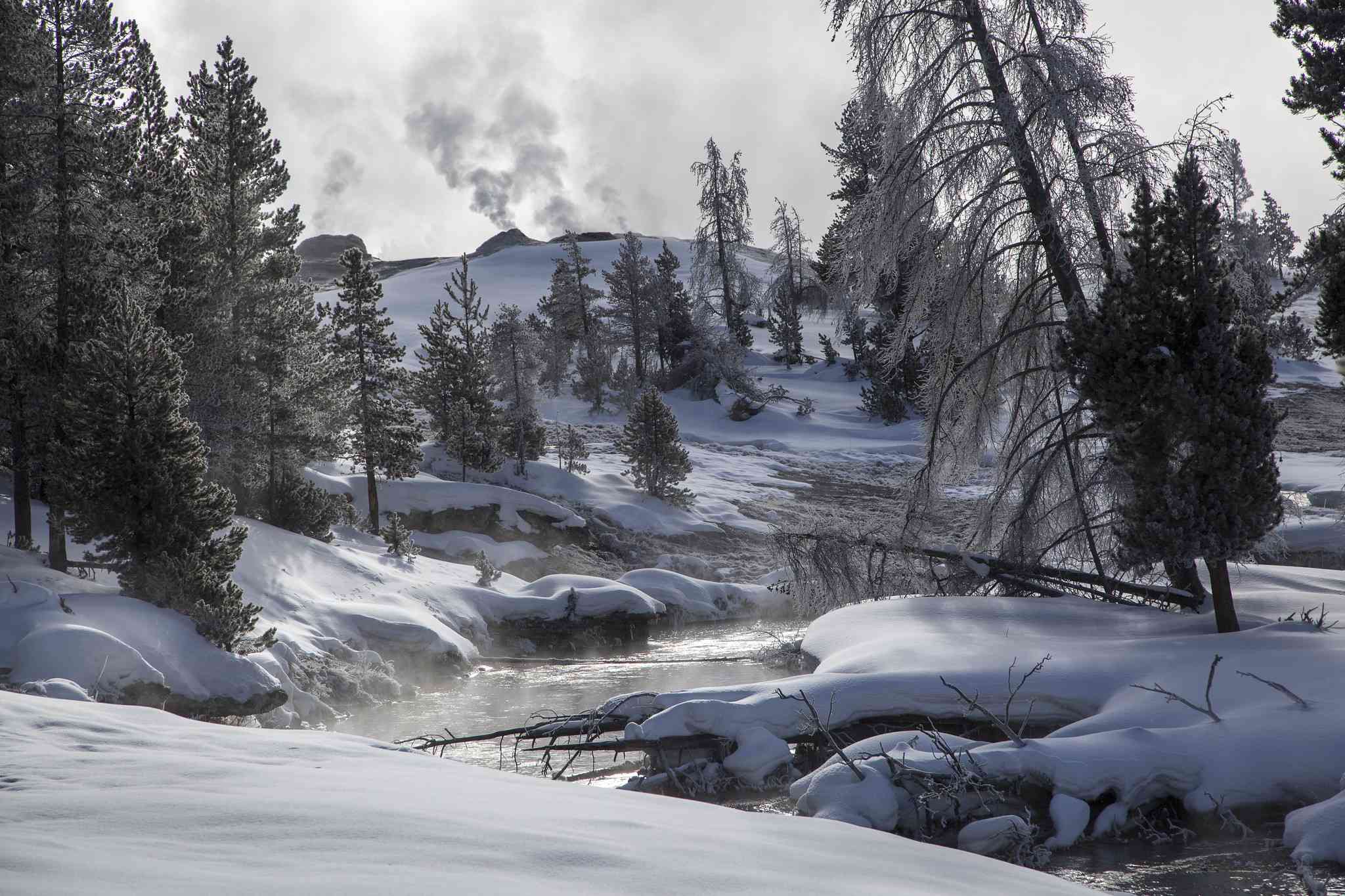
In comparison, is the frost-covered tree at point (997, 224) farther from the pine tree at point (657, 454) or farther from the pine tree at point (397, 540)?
the pine tree at point (657, 454)

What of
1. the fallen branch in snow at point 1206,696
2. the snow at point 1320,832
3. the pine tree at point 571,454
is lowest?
the snow at point 1320,832

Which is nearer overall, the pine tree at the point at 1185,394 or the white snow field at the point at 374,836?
the white snow field at the point at 374,836

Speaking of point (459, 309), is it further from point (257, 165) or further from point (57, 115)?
point (57, 115)

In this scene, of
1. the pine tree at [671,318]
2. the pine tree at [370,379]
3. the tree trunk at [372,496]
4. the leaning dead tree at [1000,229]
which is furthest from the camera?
the pine tree at [671,318]

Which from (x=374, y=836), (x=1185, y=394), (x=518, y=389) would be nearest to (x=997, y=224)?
(x=1185, y=394)

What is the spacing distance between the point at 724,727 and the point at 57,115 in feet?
59.3

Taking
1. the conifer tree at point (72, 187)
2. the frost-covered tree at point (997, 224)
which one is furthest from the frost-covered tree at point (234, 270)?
the frost-covered tree at point (997, 224)

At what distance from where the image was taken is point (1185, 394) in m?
8.98

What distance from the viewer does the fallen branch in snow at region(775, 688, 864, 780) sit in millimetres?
6848

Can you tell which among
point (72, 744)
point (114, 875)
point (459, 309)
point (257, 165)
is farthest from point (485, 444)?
point (459, 309)

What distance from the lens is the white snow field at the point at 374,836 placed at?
2.51 metres

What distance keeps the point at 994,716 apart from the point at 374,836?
5548 mm

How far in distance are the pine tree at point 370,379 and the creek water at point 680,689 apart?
13.2 metres

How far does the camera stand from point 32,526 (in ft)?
60.9
